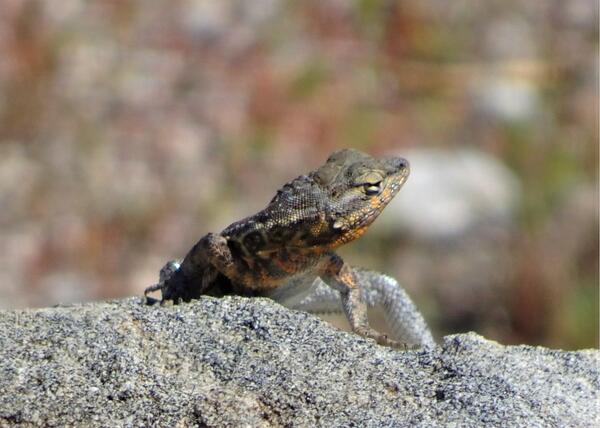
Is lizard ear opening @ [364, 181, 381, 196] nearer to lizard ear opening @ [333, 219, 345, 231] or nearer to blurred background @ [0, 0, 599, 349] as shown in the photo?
lizard ear opening @ [333, 219, 345, 231]

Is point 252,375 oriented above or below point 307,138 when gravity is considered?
below

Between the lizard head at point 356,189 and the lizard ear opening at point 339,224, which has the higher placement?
the lizard head at point 356,189

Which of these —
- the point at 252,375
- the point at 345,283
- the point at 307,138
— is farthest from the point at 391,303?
the point at 307,138

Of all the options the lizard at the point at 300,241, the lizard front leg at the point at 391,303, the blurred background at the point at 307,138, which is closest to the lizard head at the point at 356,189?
the lizard at the point at 300,241

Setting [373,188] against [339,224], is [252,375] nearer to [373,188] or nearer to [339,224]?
[339,224]

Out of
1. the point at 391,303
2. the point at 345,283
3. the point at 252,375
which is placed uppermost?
the point at 391,303

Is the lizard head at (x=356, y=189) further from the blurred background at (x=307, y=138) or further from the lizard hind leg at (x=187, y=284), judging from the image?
the blurred background at (x=307, y=138)
